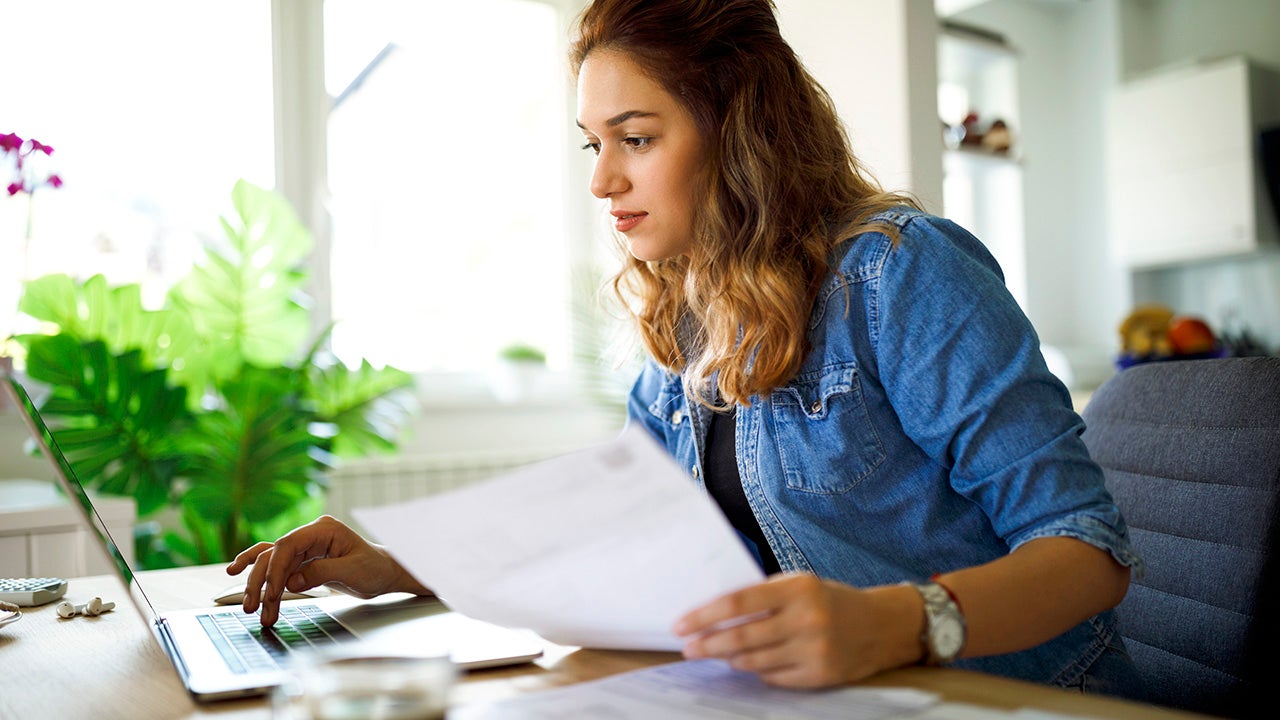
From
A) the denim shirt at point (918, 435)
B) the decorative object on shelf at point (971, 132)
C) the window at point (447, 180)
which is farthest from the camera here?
the window at point (447, 180)

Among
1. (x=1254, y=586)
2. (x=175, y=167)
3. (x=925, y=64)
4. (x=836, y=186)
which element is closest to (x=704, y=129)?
(x=836, y=186)

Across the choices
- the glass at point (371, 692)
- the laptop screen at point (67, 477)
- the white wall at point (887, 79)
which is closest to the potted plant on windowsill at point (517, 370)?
the white wall at point (887, 79)

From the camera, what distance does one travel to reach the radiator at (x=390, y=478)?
125 inches

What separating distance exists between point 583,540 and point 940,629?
25 centimetres

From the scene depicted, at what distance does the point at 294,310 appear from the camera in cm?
268

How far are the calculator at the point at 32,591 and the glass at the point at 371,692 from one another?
0.72 metres

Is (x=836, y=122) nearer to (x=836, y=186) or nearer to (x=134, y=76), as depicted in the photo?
(x=836, y=186)

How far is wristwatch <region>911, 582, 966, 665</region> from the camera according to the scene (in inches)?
26.2

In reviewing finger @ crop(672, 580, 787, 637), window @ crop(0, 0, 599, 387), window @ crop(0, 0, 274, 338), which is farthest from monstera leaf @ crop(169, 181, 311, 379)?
finger @ crop(672, 580, 787, 637)

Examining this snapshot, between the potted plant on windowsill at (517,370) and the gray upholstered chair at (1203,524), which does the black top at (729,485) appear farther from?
the potted plant on windowsill at (517,370)

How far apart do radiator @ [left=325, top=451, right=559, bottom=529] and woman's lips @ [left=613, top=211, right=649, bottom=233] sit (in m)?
2.13

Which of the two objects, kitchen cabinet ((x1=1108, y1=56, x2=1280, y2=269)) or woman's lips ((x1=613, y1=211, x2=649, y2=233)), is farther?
kitchen cabinet ((x1=1108, y1=56, x2=1280, y2=269))

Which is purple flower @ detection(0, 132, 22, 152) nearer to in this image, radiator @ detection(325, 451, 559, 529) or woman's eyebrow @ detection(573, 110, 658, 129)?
woman's eyebrow @ detection(573, 110, 658, 129)

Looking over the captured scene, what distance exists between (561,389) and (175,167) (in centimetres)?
147
